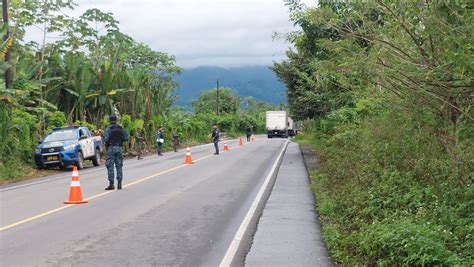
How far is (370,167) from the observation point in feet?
38.5

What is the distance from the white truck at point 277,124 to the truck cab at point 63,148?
47.2m

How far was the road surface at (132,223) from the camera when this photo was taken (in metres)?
7.14

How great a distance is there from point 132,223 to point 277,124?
6093 centimetres

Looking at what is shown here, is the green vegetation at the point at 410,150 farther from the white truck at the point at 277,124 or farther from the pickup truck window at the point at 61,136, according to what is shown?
the white truck at the point at 277,124

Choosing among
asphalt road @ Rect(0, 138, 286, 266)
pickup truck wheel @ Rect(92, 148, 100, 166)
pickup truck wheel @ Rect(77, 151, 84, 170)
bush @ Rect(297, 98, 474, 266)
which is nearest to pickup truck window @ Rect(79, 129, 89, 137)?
pickup truck wheel @ Rect(77, 151, 84, 170)

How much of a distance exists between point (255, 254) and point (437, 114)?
4584 mm

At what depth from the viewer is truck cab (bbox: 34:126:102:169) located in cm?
2186

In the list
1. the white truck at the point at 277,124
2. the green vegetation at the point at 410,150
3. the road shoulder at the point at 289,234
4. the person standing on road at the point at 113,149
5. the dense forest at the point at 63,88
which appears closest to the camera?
the green vegetation at the point at 410,150

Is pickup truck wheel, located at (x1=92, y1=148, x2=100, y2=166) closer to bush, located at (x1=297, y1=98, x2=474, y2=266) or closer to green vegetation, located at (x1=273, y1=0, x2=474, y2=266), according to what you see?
bush, located at (x1=297, y1=98, x2=474, y2=266)

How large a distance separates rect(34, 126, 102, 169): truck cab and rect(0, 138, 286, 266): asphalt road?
16.4 ft

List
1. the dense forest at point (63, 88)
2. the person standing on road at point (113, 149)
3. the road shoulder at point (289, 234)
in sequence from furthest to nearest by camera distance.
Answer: the dense forest at point (63, 88) < the person standing on road at point (113, 149) < the road shoulder at point (289, 234)

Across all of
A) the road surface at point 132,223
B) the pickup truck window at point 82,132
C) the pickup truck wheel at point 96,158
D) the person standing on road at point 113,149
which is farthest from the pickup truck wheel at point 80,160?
the person standing on road at point 113,149

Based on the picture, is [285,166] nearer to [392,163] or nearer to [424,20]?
[392,163]

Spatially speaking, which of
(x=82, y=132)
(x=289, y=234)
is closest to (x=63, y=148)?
(x=82, y=132)
